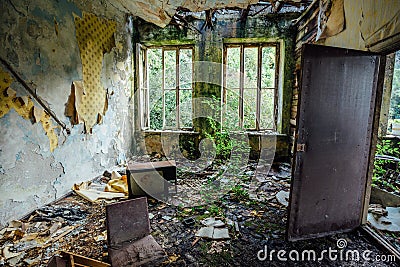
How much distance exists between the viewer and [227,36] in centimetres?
520

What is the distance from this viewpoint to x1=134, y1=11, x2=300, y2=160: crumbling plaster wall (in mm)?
5043

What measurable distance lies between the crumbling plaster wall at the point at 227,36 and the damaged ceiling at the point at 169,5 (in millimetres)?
741

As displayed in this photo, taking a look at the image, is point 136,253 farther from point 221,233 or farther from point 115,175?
point 115,175

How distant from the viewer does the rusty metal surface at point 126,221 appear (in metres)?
2.14

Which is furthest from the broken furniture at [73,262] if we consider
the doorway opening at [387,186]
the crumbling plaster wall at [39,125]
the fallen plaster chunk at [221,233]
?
the doorway opening at [387,186]

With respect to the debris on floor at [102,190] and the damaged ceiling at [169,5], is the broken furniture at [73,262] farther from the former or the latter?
the damaged ceiling at [169,5]

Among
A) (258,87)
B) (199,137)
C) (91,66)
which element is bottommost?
(199,137)

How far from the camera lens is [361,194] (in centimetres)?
250

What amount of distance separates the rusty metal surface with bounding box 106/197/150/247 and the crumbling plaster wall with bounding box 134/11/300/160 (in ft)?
10.8

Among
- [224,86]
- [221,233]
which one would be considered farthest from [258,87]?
[221,233]

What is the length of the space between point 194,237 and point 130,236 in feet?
2.04

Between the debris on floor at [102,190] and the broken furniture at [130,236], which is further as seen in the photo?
the debris on floor at [102,190]

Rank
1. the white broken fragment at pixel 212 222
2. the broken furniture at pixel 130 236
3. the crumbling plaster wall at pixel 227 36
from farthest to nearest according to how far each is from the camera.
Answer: the crumbling plaster wall at pixel 227 36, the white broken fragment at pixel 212 222, the broken furniture at pixel 130 236

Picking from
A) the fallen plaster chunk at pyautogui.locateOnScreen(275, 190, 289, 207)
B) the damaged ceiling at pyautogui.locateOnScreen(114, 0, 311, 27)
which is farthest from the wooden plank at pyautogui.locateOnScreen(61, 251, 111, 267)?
the damaged ceiling at pyautogui.locateOnScreen(114, 0, 311, 27)
